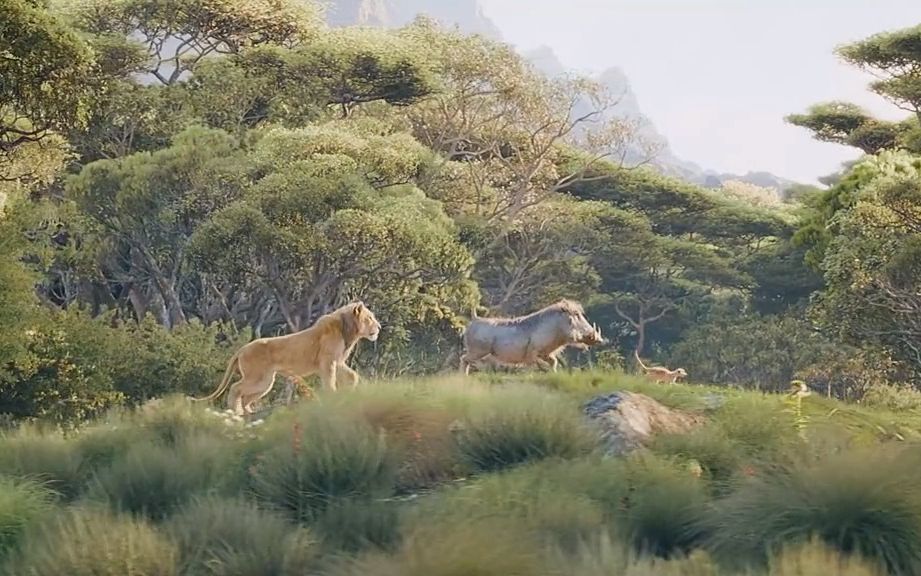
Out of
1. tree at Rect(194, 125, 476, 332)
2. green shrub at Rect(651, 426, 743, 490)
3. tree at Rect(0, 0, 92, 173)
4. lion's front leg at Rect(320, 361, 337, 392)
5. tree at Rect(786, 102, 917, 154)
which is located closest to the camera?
green shrub at Rect(651, 426, 743, 490)

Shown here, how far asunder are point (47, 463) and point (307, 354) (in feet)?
10.6

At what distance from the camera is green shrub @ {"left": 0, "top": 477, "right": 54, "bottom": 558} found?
22.2ft

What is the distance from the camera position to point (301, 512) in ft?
24.2

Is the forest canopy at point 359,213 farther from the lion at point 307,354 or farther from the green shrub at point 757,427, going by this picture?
the green shrub at point 757,427

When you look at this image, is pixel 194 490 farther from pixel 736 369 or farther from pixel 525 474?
pixel 736 369

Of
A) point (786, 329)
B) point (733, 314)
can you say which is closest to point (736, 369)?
point (786, 329)

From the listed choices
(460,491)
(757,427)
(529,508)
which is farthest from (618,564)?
(757,427)

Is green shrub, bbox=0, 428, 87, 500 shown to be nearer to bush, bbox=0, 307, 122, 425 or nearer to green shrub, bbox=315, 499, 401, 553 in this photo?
green shrub, bbox=315, 499, 401, 553

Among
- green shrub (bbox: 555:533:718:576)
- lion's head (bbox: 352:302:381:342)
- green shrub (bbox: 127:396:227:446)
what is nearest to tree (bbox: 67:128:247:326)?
lion's head (bbox: 352:302:381:342)

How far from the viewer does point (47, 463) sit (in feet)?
29.7

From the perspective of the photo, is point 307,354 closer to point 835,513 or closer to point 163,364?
point 835,513

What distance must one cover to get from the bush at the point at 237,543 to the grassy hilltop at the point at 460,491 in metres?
0.02

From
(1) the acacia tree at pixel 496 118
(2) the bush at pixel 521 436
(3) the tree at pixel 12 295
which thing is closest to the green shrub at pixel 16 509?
(2) the bush at pixel 521 436

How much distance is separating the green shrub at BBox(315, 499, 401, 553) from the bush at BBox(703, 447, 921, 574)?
1957 mm
